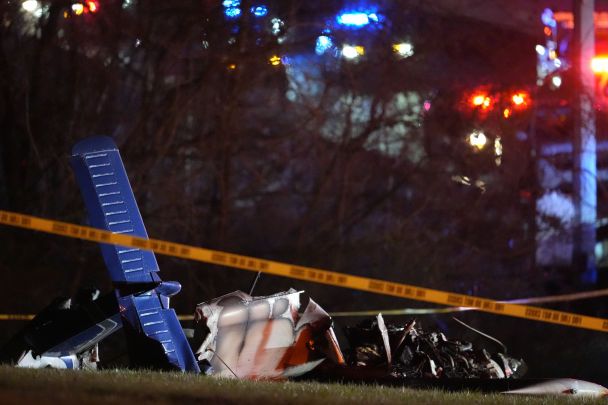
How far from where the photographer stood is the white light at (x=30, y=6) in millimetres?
16172

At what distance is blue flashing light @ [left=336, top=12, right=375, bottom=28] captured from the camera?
16.8 meters

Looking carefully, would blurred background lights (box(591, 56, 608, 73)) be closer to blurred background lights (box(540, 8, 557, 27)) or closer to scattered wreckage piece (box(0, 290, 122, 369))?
blurred background lights (box(540, 8, 557, 27))

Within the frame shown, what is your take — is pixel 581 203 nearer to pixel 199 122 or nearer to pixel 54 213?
pixel 199 122

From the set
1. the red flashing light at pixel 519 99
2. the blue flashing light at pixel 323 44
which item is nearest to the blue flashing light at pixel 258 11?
the blue flashing light at pixel 323 44

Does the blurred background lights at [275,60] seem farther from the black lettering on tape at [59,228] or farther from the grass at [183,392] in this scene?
the grass at [183,392]

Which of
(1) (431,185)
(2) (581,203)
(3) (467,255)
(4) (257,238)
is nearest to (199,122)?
(4) (257,238)

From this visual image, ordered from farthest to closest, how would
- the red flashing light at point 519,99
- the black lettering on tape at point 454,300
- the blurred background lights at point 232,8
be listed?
the red flashing light at point 519,99
the blurred background lights at point 232,8
the black lettering on tape at point 454,300

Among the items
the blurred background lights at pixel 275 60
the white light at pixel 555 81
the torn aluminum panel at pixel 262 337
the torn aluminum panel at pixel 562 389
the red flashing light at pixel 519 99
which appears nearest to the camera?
the torn aluminum panel at pixel 562 389

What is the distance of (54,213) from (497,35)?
8202 mm

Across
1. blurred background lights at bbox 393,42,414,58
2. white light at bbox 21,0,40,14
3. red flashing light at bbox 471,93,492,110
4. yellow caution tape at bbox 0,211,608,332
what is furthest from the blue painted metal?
red flashing light at bbox 471,93,492,110

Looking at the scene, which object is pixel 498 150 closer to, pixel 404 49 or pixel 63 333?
pixel 404 49

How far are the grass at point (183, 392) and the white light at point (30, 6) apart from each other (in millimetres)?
9852

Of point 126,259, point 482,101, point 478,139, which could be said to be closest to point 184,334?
point 126,259

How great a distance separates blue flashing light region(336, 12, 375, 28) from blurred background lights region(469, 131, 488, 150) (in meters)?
2.86
